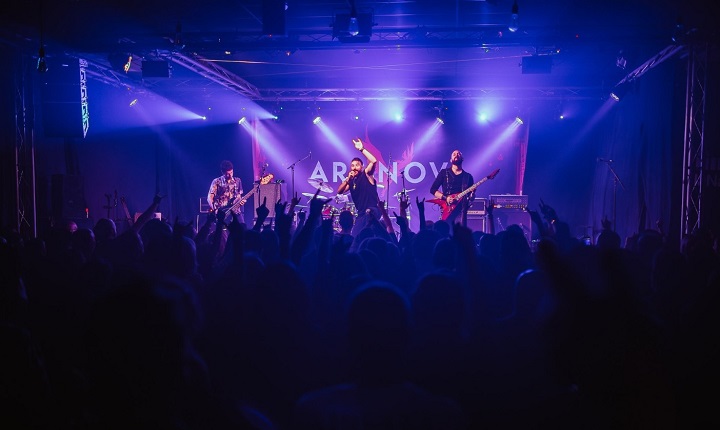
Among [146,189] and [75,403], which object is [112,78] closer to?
[146,189]

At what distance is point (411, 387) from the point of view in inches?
71.4

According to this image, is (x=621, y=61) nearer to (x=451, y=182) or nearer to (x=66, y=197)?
(x=451, y=182)

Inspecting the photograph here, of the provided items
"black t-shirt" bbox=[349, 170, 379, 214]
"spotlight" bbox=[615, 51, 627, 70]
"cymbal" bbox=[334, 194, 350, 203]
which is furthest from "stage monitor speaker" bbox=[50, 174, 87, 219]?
"spotlight" bbox=[615, 51, 627, 70]

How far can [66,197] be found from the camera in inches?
451

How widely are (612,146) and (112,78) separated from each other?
1185cm

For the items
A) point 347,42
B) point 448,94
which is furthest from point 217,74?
point 448,94

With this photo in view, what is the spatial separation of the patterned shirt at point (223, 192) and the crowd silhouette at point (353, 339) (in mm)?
8836

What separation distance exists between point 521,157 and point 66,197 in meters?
11.7

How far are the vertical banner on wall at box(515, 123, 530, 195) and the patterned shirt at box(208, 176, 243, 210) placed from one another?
312 inches

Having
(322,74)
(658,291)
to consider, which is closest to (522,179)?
(322,74)

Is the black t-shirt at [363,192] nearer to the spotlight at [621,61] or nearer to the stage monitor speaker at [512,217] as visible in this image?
the stage monitor speaker at [512,217]

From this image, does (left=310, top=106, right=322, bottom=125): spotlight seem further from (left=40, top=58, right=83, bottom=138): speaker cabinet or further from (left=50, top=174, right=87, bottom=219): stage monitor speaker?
(left=40, top=58, right=83, bottom=138): speaker cabinet

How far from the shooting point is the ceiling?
908cm

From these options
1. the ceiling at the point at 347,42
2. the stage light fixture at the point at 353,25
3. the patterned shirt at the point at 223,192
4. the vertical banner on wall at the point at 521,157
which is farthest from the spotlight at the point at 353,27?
the vertical banner on wall at the point at 521,157
